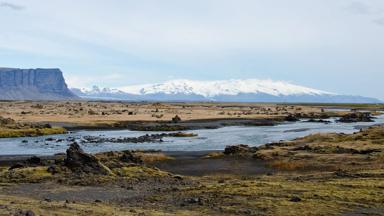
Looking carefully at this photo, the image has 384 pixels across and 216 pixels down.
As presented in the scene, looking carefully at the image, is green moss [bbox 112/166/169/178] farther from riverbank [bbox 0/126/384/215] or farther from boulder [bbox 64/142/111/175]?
boulder [bbox 64/142/111/175]

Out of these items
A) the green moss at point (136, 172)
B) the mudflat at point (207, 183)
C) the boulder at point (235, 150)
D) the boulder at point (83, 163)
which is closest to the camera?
the mudflat at point (207, 183)

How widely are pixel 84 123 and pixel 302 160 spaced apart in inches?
2520

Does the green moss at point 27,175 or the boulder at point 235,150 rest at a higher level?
the boulder at point 235,150

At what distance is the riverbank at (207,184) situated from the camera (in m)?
24.5

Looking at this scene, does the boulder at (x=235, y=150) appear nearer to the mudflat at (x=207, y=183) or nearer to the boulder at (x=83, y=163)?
the mudflat at (x=207, y=183)

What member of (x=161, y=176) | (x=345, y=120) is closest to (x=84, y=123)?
(x=345, y=120)

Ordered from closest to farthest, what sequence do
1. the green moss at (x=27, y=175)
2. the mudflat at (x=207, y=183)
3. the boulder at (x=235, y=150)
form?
the mudflat at (x=207, y=183) → the green moss at (x=27, y=175) → the boulder at (x=235, y=150)

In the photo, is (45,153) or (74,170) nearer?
(74,170)

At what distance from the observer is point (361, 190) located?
93.7 feet

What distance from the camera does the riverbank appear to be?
2453 cm

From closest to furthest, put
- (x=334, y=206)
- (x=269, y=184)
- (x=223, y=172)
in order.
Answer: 1. (x=334, y=206)
2. (x=269, y=184)
3. (x=223, y=172)

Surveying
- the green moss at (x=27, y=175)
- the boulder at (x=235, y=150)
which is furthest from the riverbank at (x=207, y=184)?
the boulder at (x=235, y=150)

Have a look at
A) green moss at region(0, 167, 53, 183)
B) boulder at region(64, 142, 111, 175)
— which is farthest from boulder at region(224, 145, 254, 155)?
green moss at region(0, 167, 53, 183)

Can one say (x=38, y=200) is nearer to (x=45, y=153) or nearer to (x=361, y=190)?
(x=361, y=190)
